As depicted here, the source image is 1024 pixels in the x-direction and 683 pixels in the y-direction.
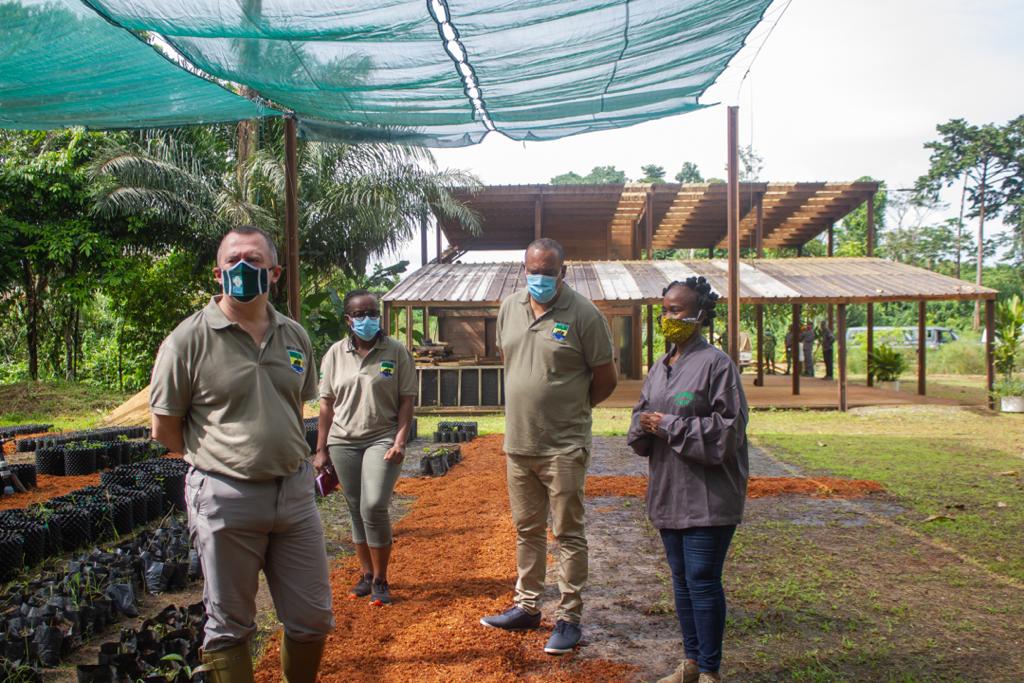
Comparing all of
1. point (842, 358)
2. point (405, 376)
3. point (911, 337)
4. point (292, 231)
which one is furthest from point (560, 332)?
point (911, 337)

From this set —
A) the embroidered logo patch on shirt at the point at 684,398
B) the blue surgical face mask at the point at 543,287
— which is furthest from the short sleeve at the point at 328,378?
the embroidered logo patch on shirt at the point at 684,398

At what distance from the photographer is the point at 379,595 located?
14.6ft

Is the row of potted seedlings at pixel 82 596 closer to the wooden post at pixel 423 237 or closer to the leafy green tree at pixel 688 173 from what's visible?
the wooden post at pixel 423 237

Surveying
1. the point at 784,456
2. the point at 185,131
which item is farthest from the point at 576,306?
the point at 185,131

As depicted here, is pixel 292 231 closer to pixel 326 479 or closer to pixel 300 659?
pixel 326 479

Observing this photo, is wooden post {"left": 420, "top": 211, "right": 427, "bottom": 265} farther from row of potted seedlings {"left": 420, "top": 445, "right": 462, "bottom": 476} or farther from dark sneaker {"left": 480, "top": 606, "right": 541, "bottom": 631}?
dark sneaker {"left": 480, "top": 606, "right": 541, "bottom": 631}

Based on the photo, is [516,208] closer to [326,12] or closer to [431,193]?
[431,193]

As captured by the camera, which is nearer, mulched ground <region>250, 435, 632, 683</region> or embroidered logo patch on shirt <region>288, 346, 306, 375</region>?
embroidered logo patch on shirt <region>288, 346, 306, 375</region>

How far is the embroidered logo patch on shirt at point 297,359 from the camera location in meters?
2.90

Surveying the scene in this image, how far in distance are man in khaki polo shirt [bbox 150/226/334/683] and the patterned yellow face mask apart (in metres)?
1.61

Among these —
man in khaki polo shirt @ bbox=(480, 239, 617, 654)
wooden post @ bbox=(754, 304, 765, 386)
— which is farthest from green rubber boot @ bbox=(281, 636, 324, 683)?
wooden post @ bbox=(754, 304, 765, 386)

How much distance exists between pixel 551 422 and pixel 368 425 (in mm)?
1189

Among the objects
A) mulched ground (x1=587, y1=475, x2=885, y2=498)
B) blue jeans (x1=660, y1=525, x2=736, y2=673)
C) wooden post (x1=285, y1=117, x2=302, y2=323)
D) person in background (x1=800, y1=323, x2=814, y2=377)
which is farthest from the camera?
person in background (x1=800, y1=323, x2=814, y2=377)

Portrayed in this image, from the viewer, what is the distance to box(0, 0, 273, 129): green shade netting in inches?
190
